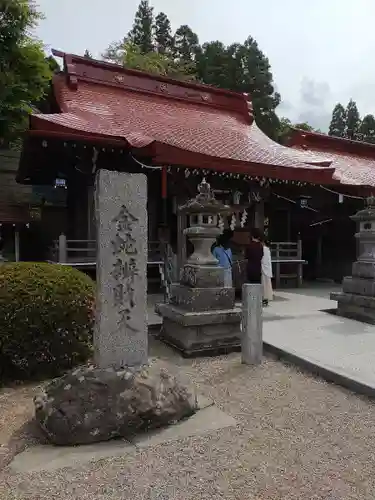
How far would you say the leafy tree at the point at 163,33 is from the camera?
112 feet

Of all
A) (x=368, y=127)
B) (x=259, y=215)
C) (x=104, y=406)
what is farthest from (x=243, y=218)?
(x=368, y=127)

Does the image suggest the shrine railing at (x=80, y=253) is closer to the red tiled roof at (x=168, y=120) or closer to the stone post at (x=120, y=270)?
the red tiled roof at (x=168, y=120)

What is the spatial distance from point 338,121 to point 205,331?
4247 centimetres

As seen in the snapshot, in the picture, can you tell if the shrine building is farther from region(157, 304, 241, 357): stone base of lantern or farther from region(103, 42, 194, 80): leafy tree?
region(103, 42, 194, 80): leafy tree

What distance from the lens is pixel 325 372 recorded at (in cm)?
459

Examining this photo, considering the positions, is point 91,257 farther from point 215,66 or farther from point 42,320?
point 215,66

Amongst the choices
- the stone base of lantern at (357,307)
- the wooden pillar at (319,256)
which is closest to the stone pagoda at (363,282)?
the stone base of lantern at (357,307)

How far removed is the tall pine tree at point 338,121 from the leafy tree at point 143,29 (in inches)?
799

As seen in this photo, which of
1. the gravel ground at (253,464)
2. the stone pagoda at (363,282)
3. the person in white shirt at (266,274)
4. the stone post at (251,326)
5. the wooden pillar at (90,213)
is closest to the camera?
the gravel ground at (253,464)

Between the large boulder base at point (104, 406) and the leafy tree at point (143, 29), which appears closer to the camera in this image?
the large boulder base at point (104, 406)

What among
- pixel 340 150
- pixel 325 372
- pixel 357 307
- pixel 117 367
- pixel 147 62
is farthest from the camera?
pixel 147 62

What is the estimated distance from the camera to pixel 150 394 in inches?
133

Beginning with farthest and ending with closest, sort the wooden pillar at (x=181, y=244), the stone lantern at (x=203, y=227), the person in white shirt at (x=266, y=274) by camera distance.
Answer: the wooden pillar at (x=181, y=244), the person in white shirt at (x=266, y=274), the stone lantern at (x=203, y=227)

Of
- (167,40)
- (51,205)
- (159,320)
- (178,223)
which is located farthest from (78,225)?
(167,40)
